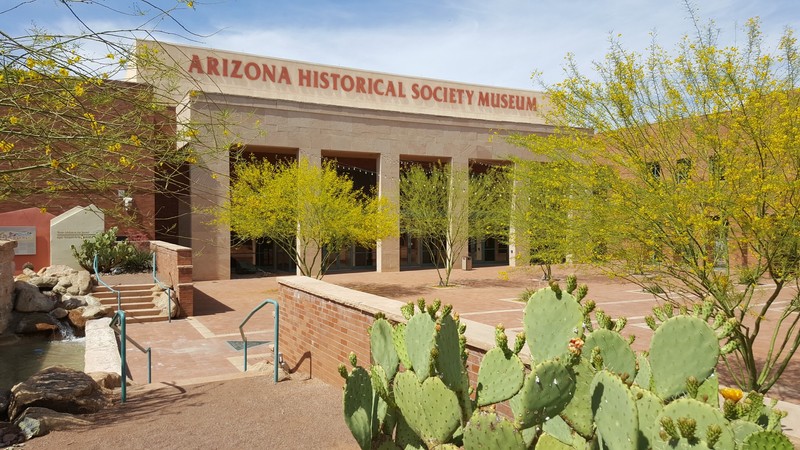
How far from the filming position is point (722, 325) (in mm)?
3340

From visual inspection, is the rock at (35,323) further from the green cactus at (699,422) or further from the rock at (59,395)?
the green cactus at (699,422)

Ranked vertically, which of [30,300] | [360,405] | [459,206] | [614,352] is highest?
[459,206]

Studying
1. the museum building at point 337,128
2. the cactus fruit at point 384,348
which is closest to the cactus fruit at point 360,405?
the cactus fruit at point 384,348

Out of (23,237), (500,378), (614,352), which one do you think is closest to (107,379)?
(500,378)

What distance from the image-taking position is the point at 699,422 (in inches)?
85.4

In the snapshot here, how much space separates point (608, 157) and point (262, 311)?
38.4 feet

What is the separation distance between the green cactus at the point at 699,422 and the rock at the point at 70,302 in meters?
17.1

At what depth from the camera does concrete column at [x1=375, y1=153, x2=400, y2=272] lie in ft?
93.0

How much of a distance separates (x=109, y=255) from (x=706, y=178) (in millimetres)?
18318

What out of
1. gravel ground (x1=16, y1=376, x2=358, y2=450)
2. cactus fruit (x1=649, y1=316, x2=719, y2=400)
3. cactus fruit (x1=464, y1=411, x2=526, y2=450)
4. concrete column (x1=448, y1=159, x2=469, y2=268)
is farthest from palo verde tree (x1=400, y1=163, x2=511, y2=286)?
cactus fruit (x1=464, y1=411, x2=526, y2=450)

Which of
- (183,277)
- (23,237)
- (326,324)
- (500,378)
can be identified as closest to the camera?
(500,378)

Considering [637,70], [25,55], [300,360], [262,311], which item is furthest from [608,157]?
[262,311]

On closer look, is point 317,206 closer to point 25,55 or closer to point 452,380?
point 25,55

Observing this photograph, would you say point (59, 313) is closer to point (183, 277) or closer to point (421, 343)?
point (183, 277)
